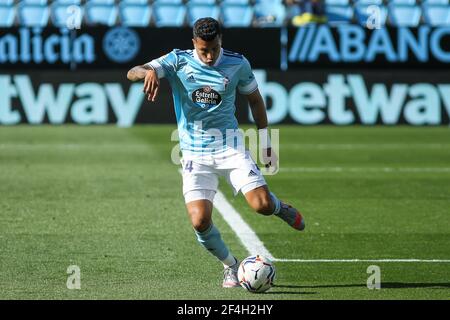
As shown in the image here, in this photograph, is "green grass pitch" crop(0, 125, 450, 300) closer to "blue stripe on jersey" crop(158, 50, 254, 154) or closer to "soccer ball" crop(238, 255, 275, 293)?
"soccer ball" crop(238, 255, 275, 293)

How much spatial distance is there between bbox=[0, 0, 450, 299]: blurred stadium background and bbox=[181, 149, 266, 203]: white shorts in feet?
2.41

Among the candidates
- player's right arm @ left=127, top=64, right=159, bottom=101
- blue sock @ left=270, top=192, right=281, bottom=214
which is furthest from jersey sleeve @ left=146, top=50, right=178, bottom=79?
blue sock @ left=270, top=192, right=281, bottom=214

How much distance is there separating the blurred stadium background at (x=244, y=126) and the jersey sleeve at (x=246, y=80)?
1.57 meters

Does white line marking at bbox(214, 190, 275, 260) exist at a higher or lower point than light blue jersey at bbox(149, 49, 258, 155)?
lower

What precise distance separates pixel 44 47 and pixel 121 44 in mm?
1633

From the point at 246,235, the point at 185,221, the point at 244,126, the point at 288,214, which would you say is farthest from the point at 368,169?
the point at 288,214

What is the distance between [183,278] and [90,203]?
4.64 metres

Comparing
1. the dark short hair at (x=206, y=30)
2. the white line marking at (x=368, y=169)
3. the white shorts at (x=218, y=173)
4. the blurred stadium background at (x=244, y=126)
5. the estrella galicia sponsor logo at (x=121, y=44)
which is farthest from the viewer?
the estrella galicia sponsor logo at (x=121, y=44)

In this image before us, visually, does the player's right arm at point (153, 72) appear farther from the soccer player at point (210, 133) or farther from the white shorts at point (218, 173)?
the white shorts at point (218, 173)

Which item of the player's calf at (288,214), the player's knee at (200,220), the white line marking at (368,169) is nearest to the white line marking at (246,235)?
the player's calf at (288,214)

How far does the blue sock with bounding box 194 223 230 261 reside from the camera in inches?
346

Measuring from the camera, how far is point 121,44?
23.9 metres

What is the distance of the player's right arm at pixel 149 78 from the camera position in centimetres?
826

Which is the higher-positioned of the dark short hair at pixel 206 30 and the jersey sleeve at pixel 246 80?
the dark short hair at pixel 206 30
